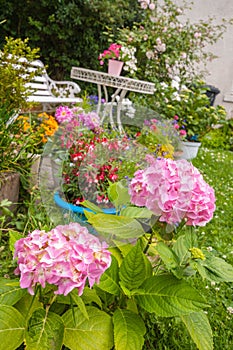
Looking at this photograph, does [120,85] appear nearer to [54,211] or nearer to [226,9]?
[54,211]

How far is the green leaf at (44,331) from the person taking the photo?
864 mm

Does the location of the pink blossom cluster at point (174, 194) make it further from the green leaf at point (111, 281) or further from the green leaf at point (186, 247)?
the green leaf at point (111, 281)

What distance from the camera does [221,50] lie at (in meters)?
8.12

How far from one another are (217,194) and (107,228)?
274 cm

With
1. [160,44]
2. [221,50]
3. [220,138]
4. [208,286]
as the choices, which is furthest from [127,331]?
[221,50]

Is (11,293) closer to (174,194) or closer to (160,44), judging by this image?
(174,194)

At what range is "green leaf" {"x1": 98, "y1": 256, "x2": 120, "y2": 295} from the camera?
108 centimetres

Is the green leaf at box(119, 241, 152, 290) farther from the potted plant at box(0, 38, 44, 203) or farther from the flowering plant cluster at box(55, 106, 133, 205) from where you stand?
the potted plant at box(0, 38, 44, 203)

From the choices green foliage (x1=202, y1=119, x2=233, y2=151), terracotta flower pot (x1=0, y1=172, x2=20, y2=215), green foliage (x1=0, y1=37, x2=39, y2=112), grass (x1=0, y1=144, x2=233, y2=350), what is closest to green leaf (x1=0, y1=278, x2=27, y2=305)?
grass (x1=0, y1=144, x2=233, y2=350)

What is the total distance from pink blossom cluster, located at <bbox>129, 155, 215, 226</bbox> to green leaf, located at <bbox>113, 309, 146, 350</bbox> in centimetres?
29

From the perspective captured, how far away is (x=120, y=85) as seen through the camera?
13.6 feet

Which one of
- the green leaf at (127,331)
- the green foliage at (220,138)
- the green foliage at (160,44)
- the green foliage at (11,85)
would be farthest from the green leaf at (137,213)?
the green foliage at (220,138)

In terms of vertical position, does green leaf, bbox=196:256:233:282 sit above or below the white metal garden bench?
above

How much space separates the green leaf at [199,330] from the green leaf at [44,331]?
14.2 inches
